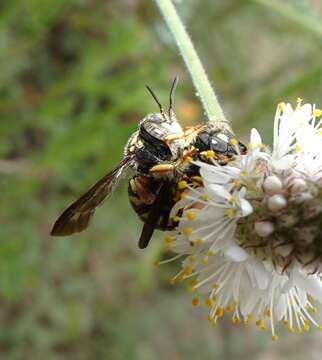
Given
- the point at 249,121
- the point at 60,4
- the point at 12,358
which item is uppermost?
the point at 60,4

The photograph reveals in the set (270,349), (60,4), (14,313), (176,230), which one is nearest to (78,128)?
(60,4)

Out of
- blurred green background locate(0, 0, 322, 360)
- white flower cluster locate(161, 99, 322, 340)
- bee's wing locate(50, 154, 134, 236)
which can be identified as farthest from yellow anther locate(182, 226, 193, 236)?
blurred green background locate(0, 0, 322, 360)

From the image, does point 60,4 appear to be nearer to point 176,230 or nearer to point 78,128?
point 78,128

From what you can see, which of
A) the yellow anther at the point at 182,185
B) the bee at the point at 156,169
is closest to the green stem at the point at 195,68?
the bee at the point at 156,169

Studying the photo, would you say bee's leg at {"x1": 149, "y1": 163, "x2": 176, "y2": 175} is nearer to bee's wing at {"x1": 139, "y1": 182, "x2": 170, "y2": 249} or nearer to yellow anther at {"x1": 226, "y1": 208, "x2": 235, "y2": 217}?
bee's wing at {"x1": 139, "y1": 182, "x2": 170, "y2": 249}

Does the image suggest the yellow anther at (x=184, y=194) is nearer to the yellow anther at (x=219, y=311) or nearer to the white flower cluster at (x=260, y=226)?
the white flower cluster at (x=260, y=226)

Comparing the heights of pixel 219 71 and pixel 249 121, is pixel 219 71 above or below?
above

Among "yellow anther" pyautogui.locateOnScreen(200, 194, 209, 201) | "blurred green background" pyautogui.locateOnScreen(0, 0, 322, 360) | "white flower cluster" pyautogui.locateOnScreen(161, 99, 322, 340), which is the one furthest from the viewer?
"blurred green background" pyautogui.locateOnScreen(0, 0, 322, 360)
